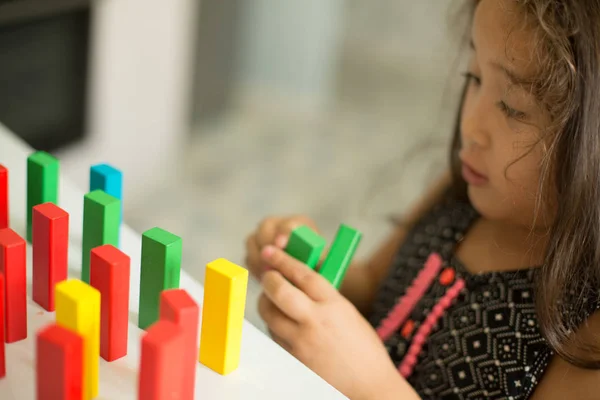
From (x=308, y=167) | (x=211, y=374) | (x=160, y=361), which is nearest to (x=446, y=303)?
(x=211, y=374)

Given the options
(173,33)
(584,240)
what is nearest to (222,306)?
(584,240)

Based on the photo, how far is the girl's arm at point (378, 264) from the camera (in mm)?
984

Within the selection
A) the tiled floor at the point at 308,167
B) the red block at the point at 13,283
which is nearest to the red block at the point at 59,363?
the red block at the point at 13,283

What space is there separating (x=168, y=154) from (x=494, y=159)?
1.33m

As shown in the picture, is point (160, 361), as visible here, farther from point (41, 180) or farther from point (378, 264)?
point (378, 264)

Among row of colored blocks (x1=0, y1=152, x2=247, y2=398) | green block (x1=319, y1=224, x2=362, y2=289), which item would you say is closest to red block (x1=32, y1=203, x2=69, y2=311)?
row of colored blocks (x1=0, y1=152, x2=247, y2=398)

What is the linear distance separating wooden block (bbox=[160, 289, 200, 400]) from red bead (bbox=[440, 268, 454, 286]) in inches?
17.7

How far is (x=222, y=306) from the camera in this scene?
51 cm

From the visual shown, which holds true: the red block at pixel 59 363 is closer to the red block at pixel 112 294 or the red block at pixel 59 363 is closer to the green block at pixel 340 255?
the red block at pixel 112 294

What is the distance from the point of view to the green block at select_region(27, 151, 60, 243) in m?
0.63

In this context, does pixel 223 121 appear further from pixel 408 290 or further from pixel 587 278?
pixel 587 278

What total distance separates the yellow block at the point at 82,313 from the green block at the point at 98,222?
0.12 meters

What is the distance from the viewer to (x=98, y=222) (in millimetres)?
587

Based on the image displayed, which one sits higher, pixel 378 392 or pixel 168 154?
pixel 378 392
